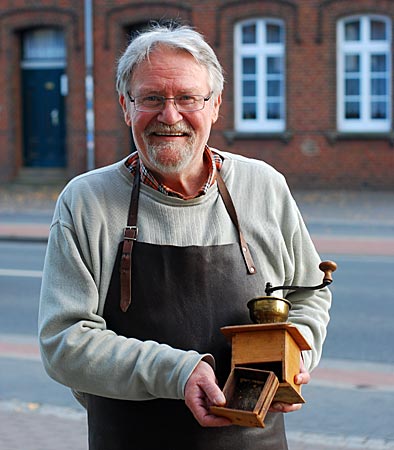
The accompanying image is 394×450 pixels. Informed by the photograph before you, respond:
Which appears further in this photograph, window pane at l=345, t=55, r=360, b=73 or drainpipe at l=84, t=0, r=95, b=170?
drainpipe at l=84, t=0, r=95, b=170

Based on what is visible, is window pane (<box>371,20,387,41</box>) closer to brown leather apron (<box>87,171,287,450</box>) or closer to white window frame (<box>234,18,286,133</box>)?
white window frame (<box>234,18,286,133</box>)

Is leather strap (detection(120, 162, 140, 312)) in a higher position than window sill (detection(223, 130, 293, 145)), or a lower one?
higher

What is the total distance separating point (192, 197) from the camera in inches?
103

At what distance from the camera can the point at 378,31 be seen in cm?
2212

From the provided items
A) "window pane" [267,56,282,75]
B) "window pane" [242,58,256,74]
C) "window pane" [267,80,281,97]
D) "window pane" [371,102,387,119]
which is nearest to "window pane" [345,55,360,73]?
"window pane" [371,102,387,119]

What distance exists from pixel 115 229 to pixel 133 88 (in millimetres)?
354

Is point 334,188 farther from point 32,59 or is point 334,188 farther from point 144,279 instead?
point 144,279

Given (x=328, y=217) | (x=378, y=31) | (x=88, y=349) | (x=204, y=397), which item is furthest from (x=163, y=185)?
(x=378, y=31)

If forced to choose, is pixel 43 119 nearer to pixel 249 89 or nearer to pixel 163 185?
pixel 249 89

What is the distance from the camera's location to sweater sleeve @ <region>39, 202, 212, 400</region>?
240 centimetres

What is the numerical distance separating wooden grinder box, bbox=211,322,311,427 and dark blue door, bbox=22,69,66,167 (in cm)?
2296

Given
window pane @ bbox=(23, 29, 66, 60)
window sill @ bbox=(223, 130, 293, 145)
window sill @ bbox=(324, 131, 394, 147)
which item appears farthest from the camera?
window pane @ bbox=(23, 29, 66, 60)

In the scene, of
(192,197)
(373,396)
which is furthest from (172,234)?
(373,396)

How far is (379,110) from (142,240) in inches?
805
